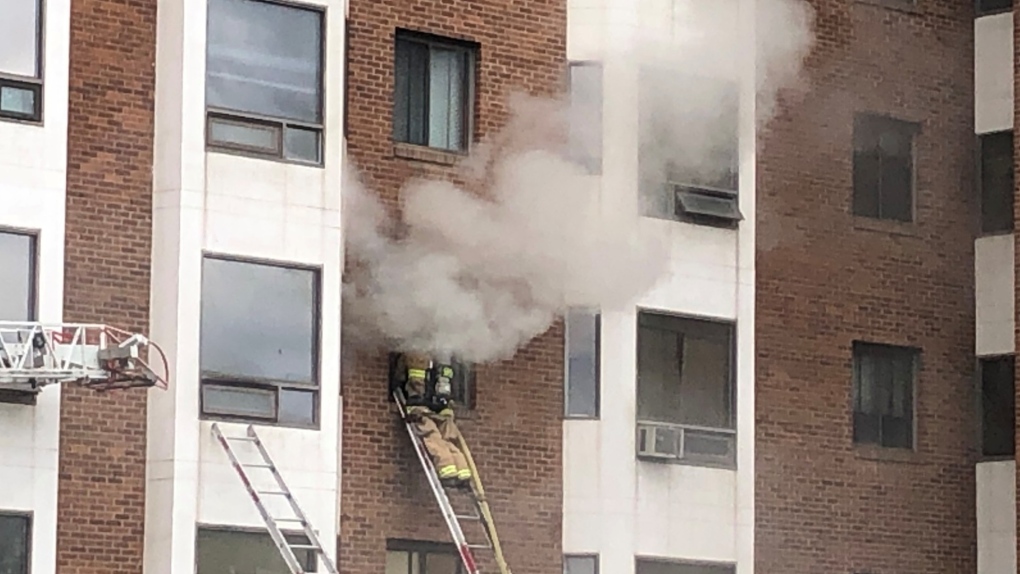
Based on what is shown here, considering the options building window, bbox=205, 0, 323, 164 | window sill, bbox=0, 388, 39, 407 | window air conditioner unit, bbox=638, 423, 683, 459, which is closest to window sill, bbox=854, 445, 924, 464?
window air conditioner unit, bbox=638, 423, 683, 459

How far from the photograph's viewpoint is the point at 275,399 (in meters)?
24.4

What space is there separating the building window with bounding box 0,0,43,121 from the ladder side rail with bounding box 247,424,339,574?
3.45m

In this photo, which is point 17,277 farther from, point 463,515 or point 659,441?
point 659,441

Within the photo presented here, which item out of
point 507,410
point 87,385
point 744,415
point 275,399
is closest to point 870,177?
point 744,415

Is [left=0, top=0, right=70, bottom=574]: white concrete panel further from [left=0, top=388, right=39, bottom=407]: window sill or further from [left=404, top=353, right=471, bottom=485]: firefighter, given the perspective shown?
[left=404, top=353, right=471, bottom=485]: firefighter

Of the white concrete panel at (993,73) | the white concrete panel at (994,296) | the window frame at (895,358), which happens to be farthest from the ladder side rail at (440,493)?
the white concrete panel at (993,73)

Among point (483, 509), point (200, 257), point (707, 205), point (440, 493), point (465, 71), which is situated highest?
point (465, 71)

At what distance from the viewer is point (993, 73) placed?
30156 mm

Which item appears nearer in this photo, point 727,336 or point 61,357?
point 61,357

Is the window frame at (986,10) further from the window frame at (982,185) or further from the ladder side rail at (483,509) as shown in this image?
the ladder side rail at (483,509)

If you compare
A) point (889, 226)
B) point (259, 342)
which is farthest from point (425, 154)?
point (889, 226)

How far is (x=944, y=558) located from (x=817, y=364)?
2653 mm

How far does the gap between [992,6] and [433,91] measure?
7334mm

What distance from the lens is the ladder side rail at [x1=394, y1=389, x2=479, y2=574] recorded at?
24859 millimetres
